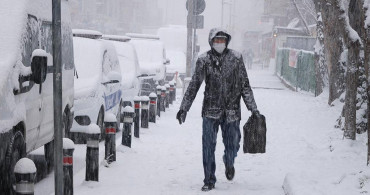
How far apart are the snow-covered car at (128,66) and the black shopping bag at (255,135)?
7.39 meters

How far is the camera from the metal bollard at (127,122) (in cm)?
1036

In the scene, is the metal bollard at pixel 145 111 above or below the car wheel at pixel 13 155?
below

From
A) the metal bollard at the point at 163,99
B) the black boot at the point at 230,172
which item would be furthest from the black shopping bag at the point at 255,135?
the metal bollard at the point at 163,99

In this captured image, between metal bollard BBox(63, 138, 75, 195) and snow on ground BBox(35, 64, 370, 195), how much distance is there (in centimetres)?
60

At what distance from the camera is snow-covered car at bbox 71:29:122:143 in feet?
35.2

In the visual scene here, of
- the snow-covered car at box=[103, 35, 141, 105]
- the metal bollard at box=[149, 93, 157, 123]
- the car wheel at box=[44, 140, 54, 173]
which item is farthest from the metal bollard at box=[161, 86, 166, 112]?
the car wheel at box=[44, 140, 54, 173]

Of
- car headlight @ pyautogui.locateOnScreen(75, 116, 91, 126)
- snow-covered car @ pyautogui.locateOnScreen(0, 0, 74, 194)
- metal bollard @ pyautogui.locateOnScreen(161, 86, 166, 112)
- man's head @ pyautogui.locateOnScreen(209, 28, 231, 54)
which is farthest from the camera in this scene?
metal bollard @ pyautogui.locateOnScreen(161, 86, 166, 112)

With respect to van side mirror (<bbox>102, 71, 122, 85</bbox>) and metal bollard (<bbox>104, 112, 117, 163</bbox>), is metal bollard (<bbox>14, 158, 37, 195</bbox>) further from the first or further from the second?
van side mirror (<bbox>102, 71, 122, 85</bbox>)

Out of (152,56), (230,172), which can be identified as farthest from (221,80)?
(152,56)

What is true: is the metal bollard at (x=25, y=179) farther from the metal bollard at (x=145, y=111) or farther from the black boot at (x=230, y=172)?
the metal bollard at (x=145, y=111)

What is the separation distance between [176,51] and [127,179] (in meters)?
26.3

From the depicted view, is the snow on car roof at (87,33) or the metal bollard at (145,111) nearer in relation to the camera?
the snow on car roof at (87,33)

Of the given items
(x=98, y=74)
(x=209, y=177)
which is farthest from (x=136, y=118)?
(x=209, y=177)

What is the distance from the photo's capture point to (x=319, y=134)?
1294cm
